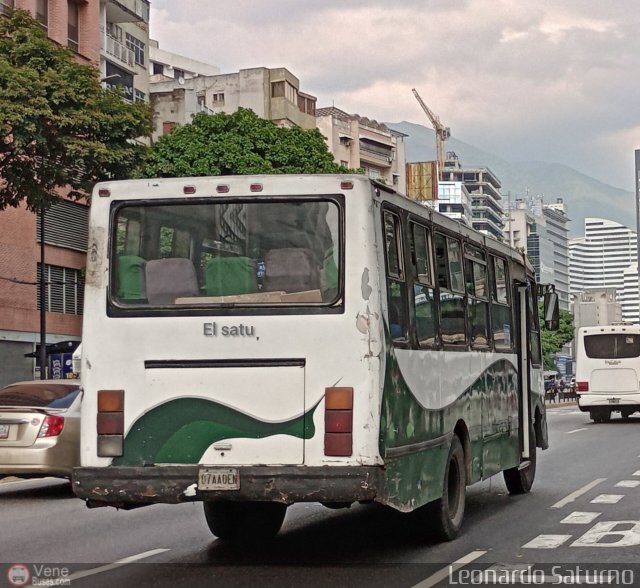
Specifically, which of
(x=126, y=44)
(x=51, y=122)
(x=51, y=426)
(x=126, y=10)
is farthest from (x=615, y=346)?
(x=126, y=44)

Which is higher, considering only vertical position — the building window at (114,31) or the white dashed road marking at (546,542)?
the building window at (114,31)

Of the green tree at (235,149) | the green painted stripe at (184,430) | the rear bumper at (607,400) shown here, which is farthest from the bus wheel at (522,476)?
the green tree at (235,149)

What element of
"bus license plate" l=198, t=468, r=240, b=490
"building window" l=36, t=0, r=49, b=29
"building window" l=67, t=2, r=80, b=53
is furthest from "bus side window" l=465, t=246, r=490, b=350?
"building window" l=67, t=2, r=80, b=53

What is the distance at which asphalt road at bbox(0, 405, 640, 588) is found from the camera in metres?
9.10

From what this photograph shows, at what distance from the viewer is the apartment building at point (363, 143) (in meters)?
99.2

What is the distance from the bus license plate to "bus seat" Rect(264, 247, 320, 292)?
1.35m

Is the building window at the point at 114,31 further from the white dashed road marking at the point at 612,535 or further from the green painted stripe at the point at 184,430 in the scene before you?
the green painted stripe at the point at 184,430

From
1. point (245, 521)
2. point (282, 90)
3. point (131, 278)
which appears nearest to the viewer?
point (131, 278)

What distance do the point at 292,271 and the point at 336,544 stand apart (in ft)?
9.56

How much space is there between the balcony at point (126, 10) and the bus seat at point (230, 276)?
47.0 metres

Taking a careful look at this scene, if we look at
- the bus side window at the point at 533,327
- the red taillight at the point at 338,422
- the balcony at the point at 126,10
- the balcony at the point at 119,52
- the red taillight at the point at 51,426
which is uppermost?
the balcony at the point at 126,10

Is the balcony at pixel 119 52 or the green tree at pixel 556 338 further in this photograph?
the green tree at pixel 556 338

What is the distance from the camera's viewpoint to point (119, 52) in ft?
185

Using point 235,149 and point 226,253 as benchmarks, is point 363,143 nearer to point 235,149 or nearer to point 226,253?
point 235,149
